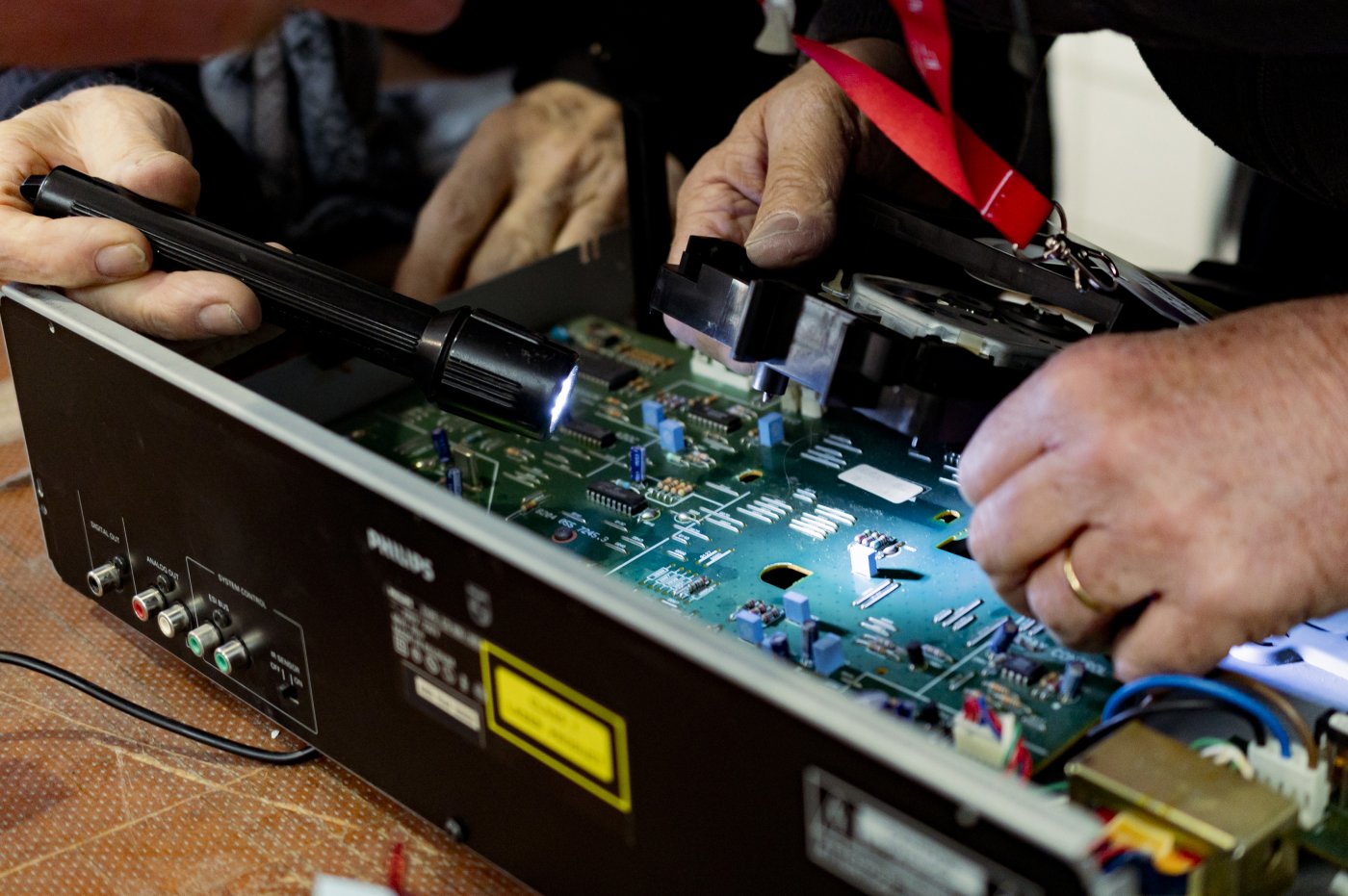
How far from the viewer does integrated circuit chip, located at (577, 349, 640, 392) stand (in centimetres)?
128

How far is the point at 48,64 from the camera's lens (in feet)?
3.68

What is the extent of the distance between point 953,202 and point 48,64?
937 mm

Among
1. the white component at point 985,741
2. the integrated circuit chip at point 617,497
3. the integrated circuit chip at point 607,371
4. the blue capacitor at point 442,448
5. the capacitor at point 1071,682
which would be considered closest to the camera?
the white component at point 985,741

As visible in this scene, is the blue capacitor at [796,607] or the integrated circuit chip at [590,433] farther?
the integrated circuit chip at [590,433]

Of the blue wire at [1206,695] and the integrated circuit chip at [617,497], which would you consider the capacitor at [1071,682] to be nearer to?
the blue wire at [1206,695]

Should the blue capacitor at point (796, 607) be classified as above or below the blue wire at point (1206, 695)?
below

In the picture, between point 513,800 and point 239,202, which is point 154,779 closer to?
point 513,800

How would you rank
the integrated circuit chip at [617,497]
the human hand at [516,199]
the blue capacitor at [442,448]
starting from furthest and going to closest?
the human hand at [516,199] → the blue capacitor at [442,448] → the integrated circuit chip at [617,497]

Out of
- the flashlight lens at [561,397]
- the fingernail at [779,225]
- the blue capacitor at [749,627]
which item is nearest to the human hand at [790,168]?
the fingernail at [779,225]

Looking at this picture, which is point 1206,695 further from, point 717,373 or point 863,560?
point 717,373

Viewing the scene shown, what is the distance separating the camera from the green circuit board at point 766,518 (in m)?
0.85

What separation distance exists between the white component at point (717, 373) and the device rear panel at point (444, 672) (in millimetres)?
494

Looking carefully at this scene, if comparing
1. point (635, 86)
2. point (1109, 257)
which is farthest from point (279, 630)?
point (635, 86)

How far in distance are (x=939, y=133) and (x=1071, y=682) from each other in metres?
0.48
